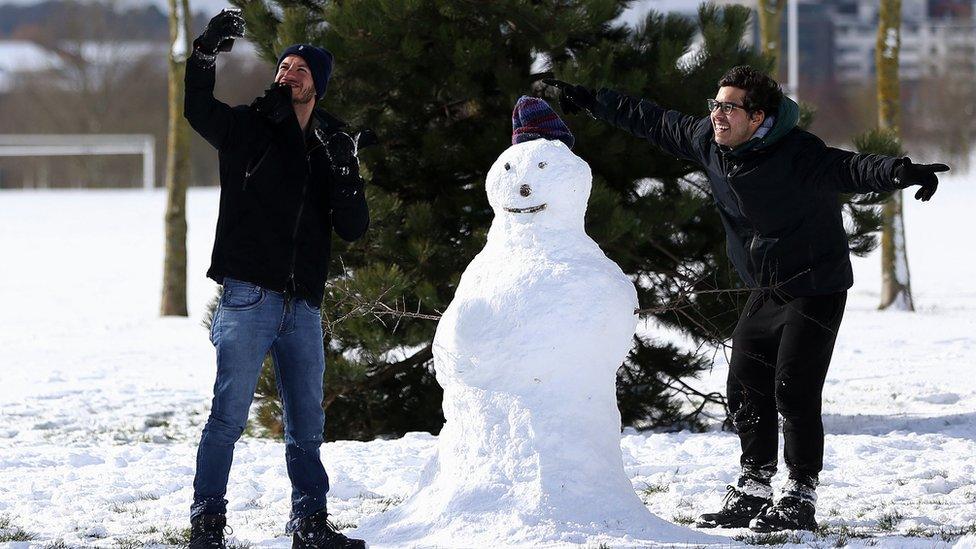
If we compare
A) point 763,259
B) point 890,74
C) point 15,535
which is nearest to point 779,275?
point 763,259

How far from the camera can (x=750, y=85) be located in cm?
456

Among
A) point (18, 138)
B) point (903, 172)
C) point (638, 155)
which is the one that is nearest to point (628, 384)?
point (638, 155)

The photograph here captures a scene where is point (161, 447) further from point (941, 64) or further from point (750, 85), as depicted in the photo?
point (941, 64)

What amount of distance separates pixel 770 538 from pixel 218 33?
2438mm

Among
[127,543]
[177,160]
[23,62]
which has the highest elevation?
[23,62]

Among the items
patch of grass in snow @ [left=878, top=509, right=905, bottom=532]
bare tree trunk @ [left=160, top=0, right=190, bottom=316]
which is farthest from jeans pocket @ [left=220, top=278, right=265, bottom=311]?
bare tree trunk @ [left=160, top=0, right=190, bottom=316]

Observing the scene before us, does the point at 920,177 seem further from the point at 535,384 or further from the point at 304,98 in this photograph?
the point at 304,98

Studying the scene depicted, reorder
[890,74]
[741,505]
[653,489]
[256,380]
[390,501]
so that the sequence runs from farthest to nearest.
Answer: [890,74], [653,489], [390,501], [741,505], [256,380]

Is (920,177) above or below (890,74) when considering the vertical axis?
below

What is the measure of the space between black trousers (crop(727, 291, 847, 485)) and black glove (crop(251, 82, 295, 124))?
181 cm

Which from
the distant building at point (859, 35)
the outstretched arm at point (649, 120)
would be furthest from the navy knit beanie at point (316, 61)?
the distant building at point (859, 35)

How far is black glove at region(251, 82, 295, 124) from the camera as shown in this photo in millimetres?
4137

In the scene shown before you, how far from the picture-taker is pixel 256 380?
161 inches

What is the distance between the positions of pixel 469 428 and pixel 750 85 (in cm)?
157
